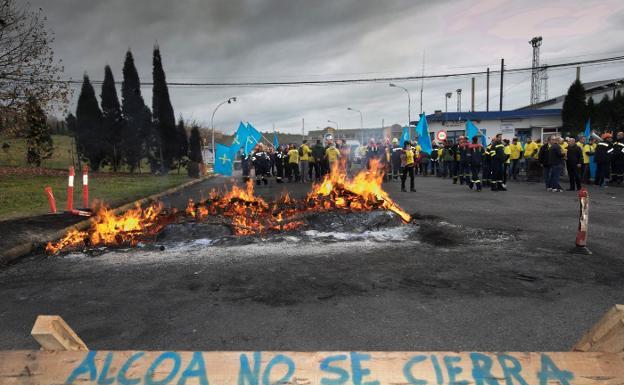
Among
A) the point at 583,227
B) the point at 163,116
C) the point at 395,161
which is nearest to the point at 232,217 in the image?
the point at 583,227

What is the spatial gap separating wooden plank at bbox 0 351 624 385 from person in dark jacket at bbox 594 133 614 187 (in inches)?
686

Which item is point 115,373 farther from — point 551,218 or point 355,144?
point 355,144

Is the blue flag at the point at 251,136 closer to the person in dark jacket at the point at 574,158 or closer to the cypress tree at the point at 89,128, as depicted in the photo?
the cypress tree at the point at 89,128

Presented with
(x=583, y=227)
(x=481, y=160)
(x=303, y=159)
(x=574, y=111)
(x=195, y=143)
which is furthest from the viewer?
(x=195, y=143)

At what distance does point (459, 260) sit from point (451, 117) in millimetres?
35645

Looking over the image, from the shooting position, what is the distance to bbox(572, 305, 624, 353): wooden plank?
1912 millimetres

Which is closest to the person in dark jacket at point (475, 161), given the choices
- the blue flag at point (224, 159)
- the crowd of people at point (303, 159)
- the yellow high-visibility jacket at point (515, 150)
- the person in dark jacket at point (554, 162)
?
the person in dark jacket at point (554, 162)

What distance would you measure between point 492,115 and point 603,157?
941 inches

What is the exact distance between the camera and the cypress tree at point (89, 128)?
101 feet

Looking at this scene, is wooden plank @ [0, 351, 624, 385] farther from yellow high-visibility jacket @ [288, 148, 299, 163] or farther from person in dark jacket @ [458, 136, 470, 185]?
yellow high-visibility jacket @ [288, 148, 299, 163]

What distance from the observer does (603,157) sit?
16.4 metres

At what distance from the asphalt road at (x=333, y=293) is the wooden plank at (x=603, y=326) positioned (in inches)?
59.1

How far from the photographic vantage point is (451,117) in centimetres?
3925

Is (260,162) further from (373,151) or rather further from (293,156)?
(373,151)
